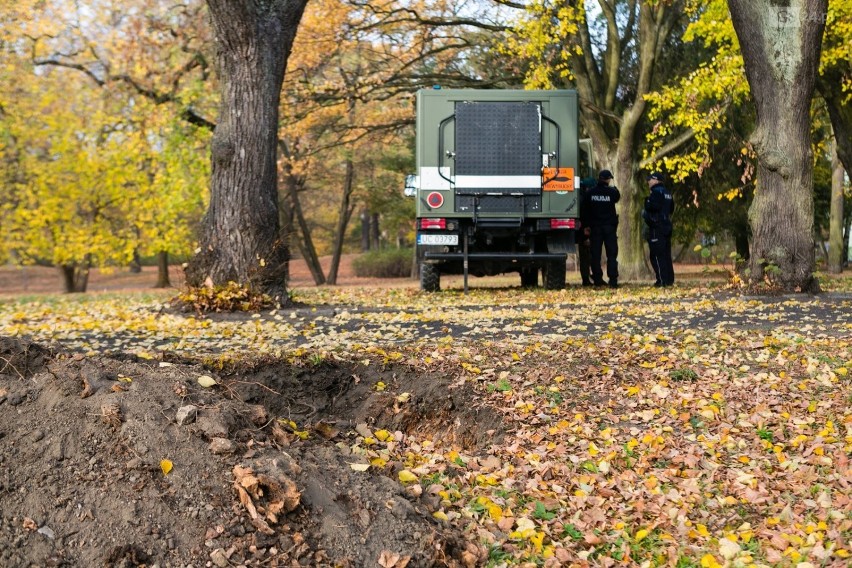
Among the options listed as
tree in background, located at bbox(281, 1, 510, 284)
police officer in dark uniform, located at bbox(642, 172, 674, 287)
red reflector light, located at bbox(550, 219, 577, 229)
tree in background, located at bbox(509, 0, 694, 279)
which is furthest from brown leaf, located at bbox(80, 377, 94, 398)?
tree in background, located at bbox(281, 1, 510, 284)

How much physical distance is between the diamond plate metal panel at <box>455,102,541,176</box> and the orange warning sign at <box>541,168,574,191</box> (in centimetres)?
21

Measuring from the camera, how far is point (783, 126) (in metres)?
14.1

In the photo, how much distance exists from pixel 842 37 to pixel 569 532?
18.1 m

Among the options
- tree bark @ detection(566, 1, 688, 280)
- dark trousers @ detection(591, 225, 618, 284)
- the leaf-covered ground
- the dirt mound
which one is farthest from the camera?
tree bark @ detection(566, 1, 688, 280)

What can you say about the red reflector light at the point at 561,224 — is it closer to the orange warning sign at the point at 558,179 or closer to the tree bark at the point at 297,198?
the orange warning sign at the point at 558,179

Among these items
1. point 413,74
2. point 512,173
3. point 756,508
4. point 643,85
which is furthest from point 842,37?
point 756,508

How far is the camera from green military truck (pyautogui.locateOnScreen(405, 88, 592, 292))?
1700cm

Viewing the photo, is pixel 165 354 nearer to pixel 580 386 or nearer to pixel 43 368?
pixel 43 368

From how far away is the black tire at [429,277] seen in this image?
17.8m

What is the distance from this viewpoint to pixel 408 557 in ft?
14.1

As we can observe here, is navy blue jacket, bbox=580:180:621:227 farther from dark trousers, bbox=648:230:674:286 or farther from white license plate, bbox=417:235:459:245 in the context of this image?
white license plate, bbox=417:235:459:245

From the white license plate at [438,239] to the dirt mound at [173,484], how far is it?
11.7 m

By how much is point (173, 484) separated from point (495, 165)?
13188 millimetres

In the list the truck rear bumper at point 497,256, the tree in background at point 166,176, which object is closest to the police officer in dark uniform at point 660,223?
the truck rear bumper at point 497,256
